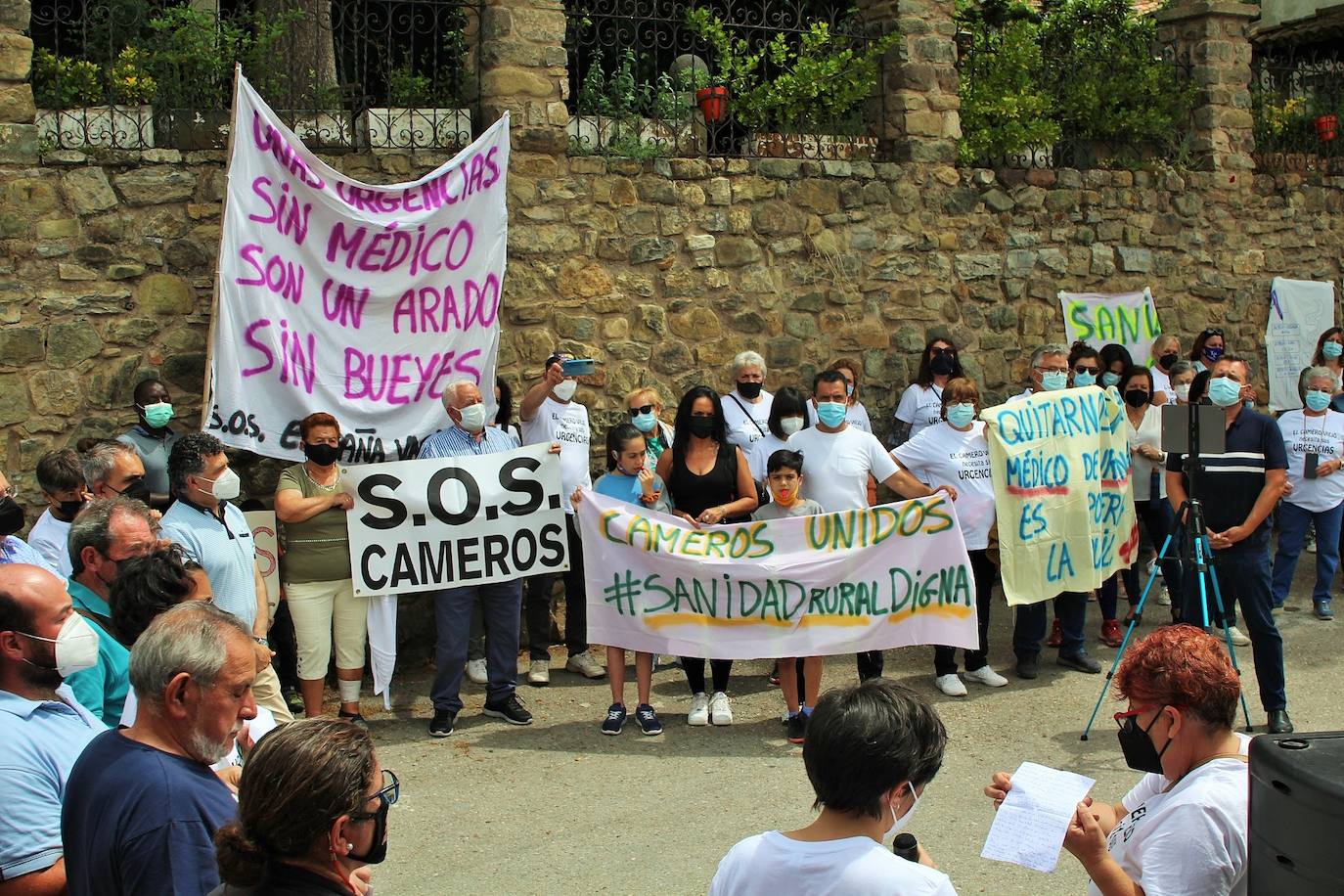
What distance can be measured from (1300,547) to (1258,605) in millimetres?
2895

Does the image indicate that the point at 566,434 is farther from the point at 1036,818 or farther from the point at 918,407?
the point at 1036,818

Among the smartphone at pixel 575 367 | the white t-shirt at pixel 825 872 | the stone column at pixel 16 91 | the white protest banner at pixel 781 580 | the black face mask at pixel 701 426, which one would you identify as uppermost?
the stone column at pixel 16 91

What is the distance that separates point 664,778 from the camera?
6.78 m

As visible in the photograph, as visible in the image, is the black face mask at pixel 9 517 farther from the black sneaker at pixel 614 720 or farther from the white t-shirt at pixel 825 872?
the white t-shirt at pixel 825 872

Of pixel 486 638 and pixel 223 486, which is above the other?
pixel 223 486

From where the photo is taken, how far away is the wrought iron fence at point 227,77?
8.33m

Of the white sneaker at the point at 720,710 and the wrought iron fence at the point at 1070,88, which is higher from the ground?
the wrought iron fence at the point at 1070,88

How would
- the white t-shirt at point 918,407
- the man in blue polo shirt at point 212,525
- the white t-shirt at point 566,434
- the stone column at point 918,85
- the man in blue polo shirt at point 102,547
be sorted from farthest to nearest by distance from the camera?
the stone column at point 918,85, the white t-shirt at point 918,407, the white t-shirt at point 566,434, the man in blue polo shirt at point 212,525, the man in blue polo shirt at point 102,547

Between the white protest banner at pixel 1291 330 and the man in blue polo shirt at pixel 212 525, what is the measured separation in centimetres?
1005

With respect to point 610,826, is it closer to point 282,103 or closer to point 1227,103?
point 282,103

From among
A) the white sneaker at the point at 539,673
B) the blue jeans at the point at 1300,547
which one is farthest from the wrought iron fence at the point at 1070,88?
the white sneaker at the point at 539,673

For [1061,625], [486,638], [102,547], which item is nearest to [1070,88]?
[1061,625]

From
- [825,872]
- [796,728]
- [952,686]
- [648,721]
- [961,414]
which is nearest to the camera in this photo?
[825,872]

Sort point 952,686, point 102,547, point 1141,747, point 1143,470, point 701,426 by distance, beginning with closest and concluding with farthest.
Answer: point 1141,747 → point 102,547 → point 701,426 → point 952,686 → point 1143,470
